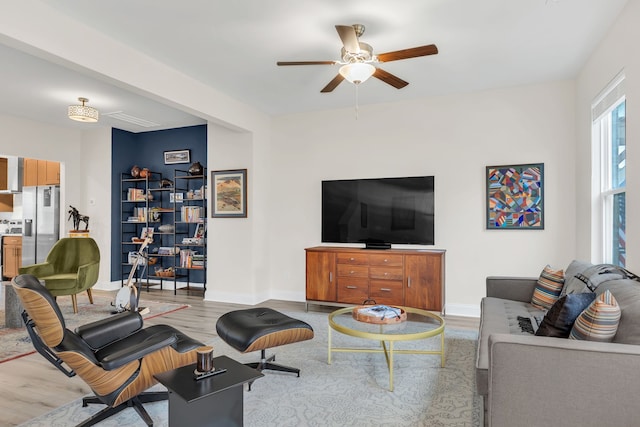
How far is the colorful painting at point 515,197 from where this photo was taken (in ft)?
14.8

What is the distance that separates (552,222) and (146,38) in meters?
4.42

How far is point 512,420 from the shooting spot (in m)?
1.72

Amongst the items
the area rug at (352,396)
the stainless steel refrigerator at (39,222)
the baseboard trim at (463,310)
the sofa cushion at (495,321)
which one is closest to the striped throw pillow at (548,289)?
the sofa cushion at (495,321)

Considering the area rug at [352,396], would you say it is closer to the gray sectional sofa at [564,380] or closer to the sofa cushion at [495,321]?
the sofa cushion at [495,321]

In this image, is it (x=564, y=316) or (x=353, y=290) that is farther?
(x=353, y=290)

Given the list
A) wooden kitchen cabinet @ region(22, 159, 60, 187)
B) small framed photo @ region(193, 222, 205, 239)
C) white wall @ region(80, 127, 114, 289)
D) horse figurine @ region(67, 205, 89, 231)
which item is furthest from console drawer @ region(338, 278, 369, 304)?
wooden kitchen cabinet @ region(22, 159, 60, 187)

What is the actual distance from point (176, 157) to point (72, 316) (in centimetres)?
292

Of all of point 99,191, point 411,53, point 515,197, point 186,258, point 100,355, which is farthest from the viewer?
point 99,191

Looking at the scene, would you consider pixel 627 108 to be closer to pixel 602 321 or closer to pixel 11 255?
pixel 602 321

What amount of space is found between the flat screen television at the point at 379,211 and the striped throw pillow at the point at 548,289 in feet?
5.39

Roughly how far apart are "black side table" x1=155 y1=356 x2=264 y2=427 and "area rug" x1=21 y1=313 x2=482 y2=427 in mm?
413

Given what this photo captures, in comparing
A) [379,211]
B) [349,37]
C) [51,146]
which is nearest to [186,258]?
[51,146]

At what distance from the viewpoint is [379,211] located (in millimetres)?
5078

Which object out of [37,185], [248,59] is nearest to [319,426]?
[248,59]
